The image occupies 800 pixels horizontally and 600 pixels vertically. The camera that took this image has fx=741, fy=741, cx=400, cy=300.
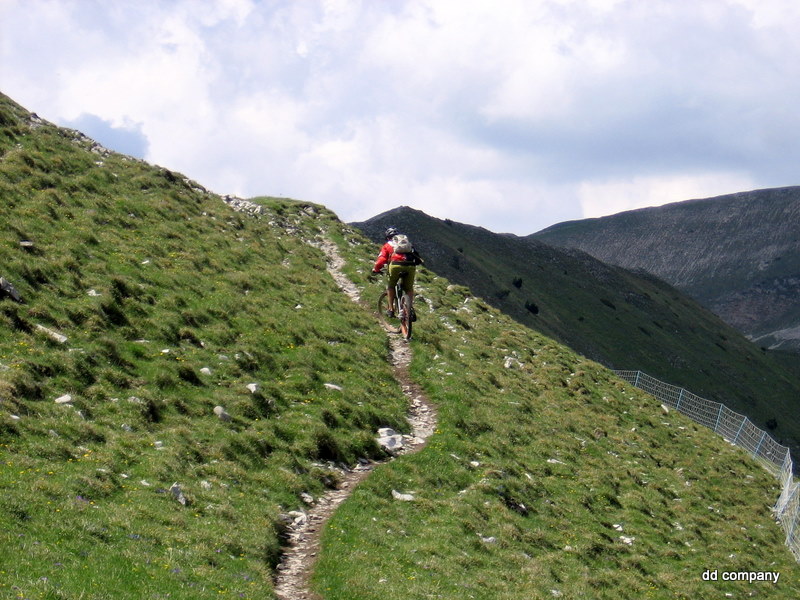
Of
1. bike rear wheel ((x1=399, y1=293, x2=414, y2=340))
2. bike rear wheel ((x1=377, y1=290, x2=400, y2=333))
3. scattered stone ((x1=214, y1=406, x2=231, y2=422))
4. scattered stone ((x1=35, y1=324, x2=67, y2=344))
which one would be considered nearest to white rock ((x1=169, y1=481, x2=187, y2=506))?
scattered stone ((x1=214, y1=406, x2=231, y2=422))

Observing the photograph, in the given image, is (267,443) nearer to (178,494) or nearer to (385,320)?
(178,494)

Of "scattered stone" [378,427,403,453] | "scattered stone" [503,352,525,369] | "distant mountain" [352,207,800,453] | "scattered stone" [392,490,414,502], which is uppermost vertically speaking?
"distant mountain" [352,207,800,453]

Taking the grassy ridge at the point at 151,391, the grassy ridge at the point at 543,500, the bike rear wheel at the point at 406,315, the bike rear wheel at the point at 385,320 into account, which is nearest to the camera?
the grassy ridge at the point at 151,391

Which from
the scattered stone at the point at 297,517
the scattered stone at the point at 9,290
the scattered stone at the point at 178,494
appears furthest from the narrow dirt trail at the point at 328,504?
the scattered stone at the point at 9,290

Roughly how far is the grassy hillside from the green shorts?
95.6 inches

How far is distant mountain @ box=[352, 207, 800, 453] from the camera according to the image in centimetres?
10525

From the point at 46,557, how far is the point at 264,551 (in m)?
3.82

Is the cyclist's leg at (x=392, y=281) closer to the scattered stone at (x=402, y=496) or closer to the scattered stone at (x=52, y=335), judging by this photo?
the scattered stone at (x=402, y=496)

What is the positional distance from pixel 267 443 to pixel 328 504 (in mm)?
2161

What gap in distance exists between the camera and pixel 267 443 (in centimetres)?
1667

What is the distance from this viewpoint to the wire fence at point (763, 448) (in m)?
24.9

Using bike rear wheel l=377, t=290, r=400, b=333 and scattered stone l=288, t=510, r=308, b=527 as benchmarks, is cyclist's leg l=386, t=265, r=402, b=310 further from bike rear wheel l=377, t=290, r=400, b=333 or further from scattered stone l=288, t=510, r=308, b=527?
scattered stone l=288, t=510, r=308, b=527

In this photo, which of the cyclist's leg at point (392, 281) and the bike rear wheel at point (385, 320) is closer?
the cyclist's leg at point (392, 281)

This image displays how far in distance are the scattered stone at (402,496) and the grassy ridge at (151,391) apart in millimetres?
1520
